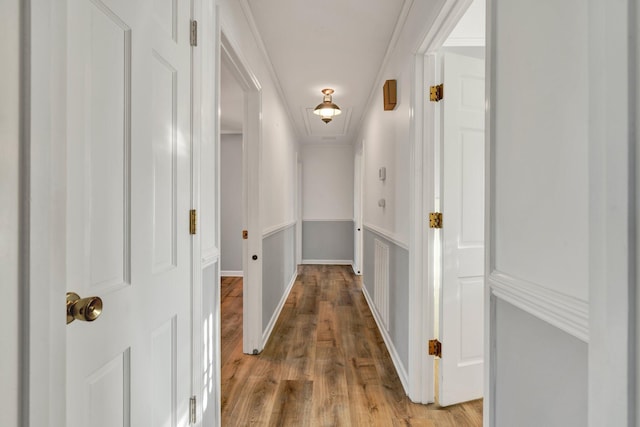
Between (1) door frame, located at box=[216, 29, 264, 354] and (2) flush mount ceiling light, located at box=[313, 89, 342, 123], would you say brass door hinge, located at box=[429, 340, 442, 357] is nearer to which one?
(1) door frame, located at box=[216, 29, 264, 354]

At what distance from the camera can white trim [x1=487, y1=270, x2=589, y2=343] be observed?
0.70 metres

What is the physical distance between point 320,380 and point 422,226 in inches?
47.1

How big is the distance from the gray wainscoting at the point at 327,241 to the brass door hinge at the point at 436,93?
472 centimetres

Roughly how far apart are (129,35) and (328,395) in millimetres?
1993

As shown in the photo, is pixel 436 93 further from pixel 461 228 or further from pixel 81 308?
pixel 81 308

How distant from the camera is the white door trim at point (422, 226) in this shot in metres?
1.89

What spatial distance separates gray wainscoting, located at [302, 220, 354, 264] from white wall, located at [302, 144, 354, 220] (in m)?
→ 0.14

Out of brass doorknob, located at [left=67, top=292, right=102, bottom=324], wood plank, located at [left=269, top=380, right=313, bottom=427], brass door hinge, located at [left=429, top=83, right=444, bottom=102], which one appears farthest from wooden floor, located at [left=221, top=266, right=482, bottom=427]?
brass door hinge, located at [left=429, top=83, right=444, bottom=102]

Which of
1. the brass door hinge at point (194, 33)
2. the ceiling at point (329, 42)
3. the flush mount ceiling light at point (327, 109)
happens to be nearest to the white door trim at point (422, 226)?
the ceiling at point (329, 42)

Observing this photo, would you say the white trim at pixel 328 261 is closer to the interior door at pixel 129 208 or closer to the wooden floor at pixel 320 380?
the wooden floor at pixel 320 380

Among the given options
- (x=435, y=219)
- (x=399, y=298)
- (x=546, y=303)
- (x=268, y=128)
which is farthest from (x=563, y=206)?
(x=268, y=128)

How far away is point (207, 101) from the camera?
150cm

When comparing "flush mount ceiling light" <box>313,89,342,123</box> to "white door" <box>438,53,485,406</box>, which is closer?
"white door" <box>438,53,485,406</box>

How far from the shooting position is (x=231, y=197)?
5543 millimetres
